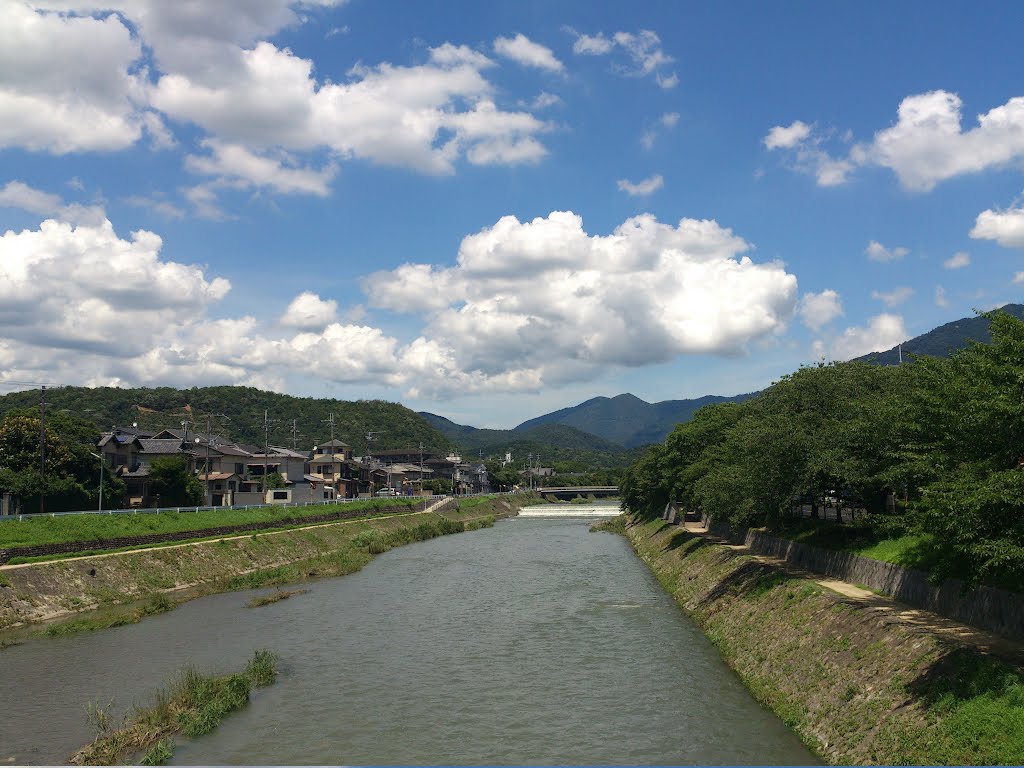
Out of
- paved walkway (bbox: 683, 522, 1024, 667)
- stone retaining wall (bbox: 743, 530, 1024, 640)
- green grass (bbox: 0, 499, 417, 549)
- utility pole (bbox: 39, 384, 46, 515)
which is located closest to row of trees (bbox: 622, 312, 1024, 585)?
stone retaining wall (bbox: 743, 530, 1024, 640)

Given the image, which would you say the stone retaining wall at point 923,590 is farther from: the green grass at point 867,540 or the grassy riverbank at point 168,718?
the grassy riverbank at point 168,718

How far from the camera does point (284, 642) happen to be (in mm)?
32906

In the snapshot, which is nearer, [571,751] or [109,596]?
[571,751]

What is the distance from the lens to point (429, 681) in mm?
26891

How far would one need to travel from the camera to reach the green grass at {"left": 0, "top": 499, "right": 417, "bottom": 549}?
Answer: 147ft

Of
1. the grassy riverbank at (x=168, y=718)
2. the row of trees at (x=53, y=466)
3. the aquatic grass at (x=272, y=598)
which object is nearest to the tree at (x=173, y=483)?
the row of trees at (x=53, y=466)

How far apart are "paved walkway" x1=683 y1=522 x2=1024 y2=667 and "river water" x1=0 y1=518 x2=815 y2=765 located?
5.31m

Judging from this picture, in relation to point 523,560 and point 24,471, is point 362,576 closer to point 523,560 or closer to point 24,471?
point 523,560

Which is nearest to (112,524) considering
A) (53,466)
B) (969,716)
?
(53,466)

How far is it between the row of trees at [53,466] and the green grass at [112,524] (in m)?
9.10

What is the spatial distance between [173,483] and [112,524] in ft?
74.3

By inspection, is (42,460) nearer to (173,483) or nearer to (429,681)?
(173,483)

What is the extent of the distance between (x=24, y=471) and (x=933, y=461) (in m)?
66.2

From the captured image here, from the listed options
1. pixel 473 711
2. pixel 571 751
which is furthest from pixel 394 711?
pixel 571 751
